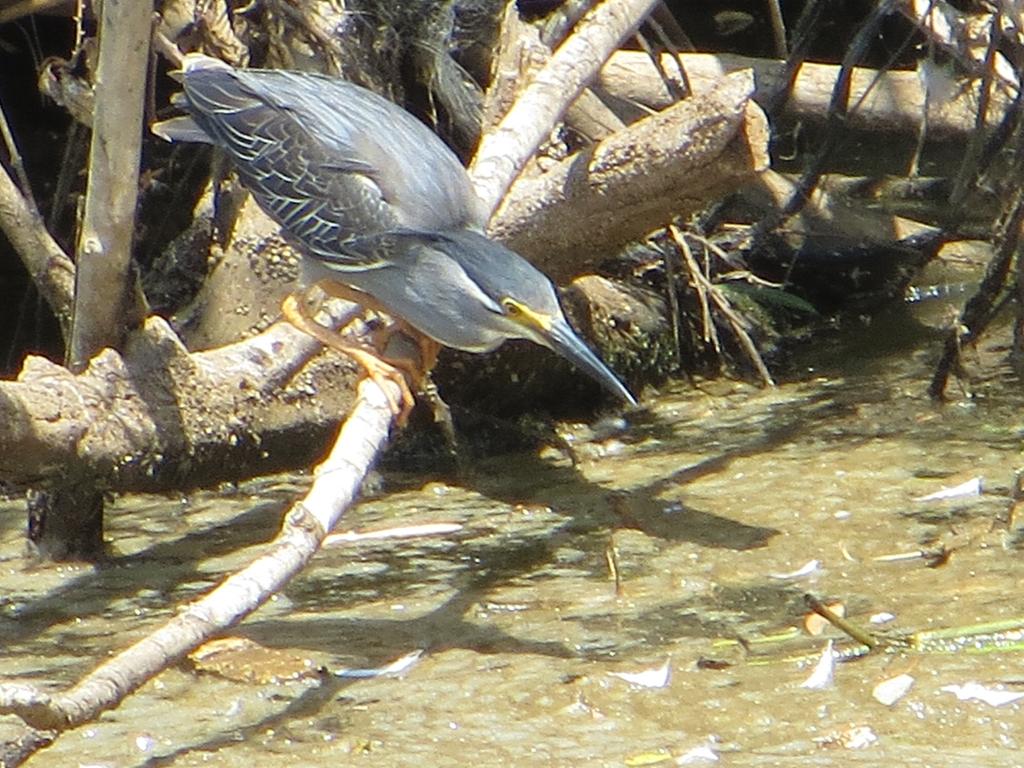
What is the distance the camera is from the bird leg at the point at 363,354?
13.4ft

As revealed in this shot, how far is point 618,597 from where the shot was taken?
421 centimetres

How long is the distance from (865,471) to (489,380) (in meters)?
1.34

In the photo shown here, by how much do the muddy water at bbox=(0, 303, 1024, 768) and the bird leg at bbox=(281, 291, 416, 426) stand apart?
540mm

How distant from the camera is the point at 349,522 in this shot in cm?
504

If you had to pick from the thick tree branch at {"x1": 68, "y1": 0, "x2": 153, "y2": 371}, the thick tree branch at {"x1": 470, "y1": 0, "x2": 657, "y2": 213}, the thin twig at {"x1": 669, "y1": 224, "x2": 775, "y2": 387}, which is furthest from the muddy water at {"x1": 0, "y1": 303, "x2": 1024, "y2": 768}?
the thick tree branch at {"x1": 470, "y1": 0, "x2": 657, "y2": 213}

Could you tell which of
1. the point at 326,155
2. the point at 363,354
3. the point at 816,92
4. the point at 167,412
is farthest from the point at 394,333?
the point at 816,92

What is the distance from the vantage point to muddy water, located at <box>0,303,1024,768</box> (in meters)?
3.39

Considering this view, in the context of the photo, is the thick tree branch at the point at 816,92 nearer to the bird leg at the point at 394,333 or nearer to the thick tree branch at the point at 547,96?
the thick tree branch at the point at 547,96

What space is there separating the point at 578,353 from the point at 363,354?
2.08 ft

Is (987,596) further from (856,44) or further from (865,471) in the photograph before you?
(856,44)

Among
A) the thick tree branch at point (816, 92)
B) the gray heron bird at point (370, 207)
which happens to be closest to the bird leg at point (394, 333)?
the gray heron bird at point (370, 207)

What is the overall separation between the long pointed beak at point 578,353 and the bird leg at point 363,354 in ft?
1.36

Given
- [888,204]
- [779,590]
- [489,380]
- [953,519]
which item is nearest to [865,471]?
[953,519]

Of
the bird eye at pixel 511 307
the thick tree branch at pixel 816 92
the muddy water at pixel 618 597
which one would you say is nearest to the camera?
the muddy water at pixel 618 597
